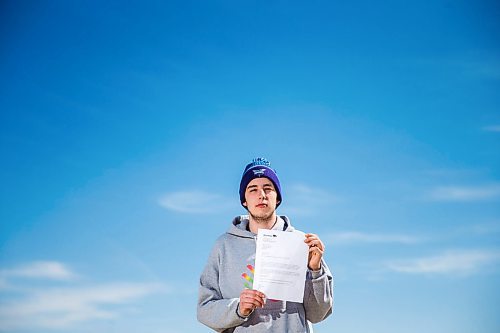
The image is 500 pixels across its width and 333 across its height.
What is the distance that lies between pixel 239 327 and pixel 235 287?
32cm

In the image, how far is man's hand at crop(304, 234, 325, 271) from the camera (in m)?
4.90

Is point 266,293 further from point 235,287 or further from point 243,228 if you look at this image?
point 243,228

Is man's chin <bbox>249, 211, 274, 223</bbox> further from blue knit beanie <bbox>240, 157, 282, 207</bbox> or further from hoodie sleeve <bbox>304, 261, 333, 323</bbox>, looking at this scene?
hoodie sleeve <bbox>304, 261, 333, 323</bbox>

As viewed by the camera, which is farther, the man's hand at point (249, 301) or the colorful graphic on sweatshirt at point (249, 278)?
the colorful graphic on sweatshirt at point (249, 278)

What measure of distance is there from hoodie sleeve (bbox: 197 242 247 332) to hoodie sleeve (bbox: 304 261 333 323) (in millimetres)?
566

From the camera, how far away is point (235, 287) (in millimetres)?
5102

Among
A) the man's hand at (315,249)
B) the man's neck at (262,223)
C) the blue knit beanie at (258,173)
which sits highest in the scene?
the blue knit beanie at (258,173)

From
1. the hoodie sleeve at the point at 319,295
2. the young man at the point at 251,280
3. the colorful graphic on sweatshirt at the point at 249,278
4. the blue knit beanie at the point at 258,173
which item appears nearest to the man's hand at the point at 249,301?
the young man at the point at 251,280

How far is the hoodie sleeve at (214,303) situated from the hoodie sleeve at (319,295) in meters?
0.57

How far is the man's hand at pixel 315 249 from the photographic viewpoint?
16.1ft

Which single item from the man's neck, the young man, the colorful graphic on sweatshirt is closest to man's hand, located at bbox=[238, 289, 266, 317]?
the young man

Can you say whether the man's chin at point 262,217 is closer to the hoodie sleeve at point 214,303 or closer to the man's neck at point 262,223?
the man's neck at point 262,223

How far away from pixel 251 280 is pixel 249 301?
346 mm

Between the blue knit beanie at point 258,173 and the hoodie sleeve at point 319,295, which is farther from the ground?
the blue knit beanie at point 258,173
